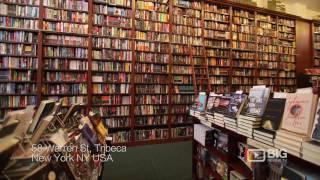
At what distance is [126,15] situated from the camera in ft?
12.7

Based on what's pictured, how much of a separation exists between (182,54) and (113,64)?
55.4 inches

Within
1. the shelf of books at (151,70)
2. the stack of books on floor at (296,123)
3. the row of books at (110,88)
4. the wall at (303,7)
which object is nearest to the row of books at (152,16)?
the shelf of books at (151,70)

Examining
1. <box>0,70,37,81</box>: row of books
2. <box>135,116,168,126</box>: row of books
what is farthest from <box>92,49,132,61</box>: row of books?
<box>135,116,168,126</box>: row of books

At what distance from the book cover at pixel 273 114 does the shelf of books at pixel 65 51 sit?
3048 mm

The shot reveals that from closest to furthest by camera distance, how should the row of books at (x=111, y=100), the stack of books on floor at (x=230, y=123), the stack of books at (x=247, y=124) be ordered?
the stack of books at (x=247, y=124) < the stack of books on floor at (x=230, y=123) < the row of books at (x=111, y=100)

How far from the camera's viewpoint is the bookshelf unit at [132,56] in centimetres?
332

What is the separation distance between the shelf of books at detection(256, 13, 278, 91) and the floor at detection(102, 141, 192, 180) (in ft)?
9.10

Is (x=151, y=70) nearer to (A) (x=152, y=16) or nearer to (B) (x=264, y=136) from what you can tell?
(A) (x=152, y=16)

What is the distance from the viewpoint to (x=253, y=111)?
4.35 ft

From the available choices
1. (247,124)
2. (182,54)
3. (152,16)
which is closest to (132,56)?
(152,16)

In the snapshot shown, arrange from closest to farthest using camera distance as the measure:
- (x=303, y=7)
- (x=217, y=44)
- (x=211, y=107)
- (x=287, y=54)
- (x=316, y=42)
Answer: (x=211, y=107) < (x=217, y=44) < (x=287, y=54) < (x=316, y=42) < (x=303, y=7)

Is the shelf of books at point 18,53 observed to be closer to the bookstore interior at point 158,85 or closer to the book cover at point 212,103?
the bookstore interior at point 158,85

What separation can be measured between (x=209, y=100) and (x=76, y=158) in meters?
1.35

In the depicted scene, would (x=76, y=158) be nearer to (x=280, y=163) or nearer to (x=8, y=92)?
(x=280, y=163)
